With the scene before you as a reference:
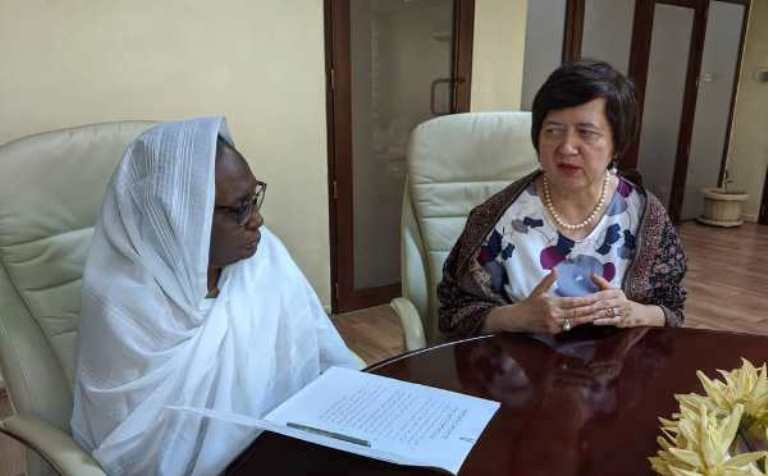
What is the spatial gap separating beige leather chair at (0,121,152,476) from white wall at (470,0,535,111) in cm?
249

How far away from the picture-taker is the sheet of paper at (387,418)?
0.77 metres

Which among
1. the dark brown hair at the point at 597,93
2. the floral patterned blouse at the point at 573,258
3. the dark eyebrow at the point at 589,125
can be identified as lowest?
the floral patterned blouse at the point at 573,258

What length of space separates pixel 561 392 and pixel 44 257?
100 centimetres

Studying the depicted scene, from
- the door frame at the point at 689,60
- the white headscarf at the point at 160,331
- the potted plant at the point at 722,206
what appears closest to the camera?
the white headscarf at the point at 160,331

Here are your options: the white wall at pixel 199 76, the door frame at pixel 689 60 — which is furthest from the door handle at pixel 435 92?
the door frame at pixel 689 60

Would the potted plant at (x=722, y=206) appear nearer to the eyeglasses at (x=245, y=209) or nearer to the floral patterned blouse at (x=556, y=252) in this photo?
the floral patterned blouse at (x=556, y=252)

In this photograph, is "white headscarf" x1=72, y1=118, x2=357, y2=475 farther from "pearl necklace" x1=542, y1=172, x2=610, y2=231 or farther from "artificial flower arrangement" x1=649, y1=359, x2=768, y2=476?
"pearl necklace" x1=542, y1=172, x2=610, y2=231

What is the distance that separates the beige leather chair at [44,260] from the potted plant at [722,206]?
5.33 m

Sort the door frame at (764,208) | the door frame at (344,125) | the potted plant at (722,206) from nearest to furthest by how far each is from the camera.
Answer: the door frame at (344,125)
the potted plant at (722,206)
the door frame at (764,208)

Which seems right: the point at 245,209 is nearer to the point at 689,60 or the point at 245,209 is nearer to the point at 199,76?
the point at 199,76

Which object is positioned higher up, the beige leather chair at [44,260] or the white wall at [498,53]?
the white wall at [498,53]

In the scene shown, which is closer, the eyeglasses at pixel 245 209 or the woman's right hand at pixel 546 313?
the eyeglasses at pixel 245 209

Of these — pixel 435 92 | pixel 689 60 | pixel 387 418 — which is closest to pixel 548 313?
pixel 387 418

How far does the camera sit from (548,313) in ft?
3.87
